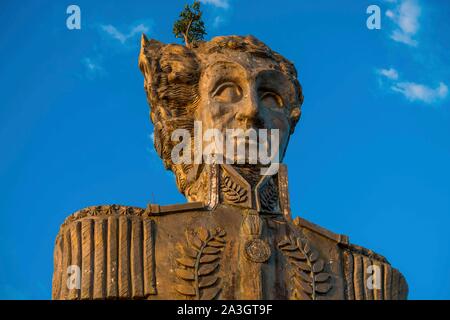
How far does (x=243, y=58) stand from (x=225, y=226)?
10.9ft

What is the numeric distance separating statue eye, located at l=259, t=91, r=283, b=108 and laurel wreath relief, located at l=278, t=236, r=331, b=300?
2.74m

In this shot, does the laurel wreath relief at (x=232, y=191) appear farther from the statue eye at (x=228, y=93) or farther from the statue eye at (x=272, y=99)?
the statue eye at (x=272, y=99)

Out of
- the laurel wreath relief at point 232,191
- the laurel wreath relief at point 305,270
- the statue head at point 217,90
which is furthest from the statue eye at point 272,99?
the laurel wreath relief at point 305,270

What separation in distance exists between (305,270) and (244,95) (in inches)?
134

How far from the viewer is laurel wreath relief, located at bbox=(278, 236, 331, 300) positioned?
25203mm

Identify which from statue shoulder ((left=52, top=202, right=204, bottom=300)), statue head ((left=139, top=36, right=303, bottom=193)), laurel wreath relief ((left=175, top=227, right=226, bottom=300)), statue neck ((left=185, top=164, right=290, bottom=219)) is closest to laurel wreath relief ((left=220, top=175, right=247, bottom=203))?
statue neck ((left=185, top=164, right=290, bottom=219))

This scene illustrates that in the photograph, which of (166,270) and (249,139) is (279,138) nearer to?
(249,139)

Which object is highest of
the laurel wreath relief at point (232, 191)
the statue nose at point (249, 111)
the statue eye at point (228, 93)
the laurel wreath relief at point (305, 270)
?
the statue eye at point (228, 93)

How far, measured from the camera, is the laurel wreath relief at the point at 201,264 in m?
24.8

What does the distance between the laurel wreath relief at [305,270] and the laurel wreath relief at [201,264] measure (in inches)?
43.8

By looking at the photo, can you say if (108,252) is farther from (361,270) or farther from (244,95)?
(361,270)
